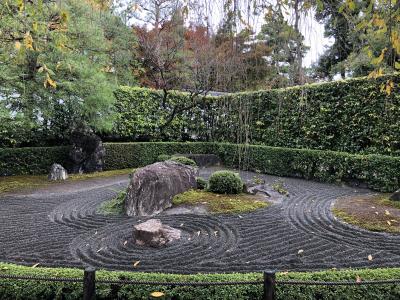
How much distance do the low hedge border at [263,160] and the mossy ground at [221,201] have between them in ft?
3.66

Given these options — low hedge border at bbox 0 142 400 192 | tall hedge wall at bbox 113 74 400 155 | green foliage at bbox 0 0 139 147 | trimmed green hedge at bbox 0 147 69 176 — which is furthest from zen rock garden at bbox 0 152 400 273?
trimmed green hedge at bbox 0 147 69 176

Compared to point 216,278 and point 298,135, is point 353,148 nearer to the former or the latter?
point 298,135

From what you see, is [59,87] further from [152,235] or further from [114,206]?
[152,235]

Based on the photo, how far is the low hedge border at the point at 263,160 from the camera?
769cm

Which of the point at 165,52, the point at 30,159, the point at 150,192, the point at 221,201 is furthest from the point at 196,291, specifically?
the point at 165,52

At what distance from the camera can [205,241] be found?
4203 millimetres

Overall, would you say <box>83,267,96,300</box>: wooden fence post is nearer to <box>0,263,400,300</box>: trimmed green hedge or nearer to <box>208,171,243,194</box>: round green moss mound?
<box>0,263,400,300</box>: trimmed green hedge

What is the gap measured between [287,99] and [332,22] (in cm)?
Answer: 838

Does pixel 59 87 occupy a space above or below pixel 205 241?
above

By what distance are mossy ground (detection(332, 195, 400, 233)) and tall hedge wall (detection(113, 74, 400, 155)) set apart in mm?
2137

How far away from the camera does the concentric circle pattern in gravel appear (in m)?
3.54

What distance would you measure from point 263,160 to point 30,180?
7.03m

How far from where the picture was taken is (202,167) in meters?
11.9

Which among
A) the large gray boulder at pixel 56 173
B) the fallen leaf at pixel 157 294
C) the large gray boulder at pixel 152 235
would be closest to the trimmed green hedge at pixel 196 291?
the fallen leaf at pixel 157 294
